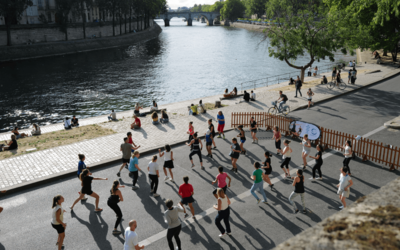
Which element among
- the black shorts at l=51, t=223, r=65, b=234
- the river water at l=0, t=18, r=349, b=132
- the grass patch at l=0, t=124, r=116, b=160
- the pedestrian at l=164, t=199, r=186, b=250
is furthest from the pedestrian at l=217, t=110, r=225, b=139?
the river water at l=0, t=18, r=349, b=132

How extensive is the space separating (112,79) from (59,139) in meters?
29.3

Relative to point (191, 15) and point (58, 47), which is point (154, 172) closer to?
point (58, 47)

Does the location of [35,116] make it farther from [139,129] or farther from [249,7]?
[249,7]

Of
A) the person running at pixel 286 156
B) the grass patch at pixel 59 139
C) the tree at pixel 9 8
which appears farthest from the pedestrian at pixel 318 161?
the tree at pixel 9 8

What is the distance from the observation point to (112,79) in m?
45.2

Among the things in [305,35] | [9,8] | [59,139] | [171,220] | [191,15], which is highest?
[191,15]

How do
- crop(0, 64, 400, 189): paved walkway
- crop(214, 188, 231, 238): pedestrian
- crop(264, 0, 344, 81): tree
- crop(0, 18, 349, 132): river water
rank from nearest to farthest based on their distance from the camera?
crop(214, 188, 231, 238): pedestrian
crop(0, 64, 400, 189): paved walkway
crop(264, 0, 344, 81): tree
crop(0, 18, 349, 132): river water

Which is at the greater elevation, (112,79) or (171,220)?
(171,220)

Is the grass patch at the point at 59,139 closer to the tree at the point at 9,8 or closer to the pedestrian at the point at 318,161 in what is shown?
the pedestrian at the point at 318,161

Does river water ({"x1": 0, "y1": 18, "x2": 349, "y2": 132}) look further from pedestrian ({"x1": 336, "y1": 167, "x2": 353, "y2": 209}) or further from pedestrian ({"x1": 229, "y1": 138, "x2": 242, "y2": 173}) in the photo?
pedestrian ({"x1": 336, "y1": 167, "x2": 353, "y2": 209})

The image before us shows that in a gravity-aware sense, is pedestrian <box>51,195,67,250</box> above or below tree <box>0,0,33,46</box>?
below

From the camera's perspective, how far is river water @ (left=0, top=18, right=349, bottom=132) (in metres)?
32.6

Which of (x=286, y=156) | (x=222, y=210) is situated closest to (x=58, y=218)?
(x=222, y=210)

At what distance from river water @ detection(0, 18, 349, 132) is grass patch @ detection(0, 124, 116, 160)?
37.7 ft
